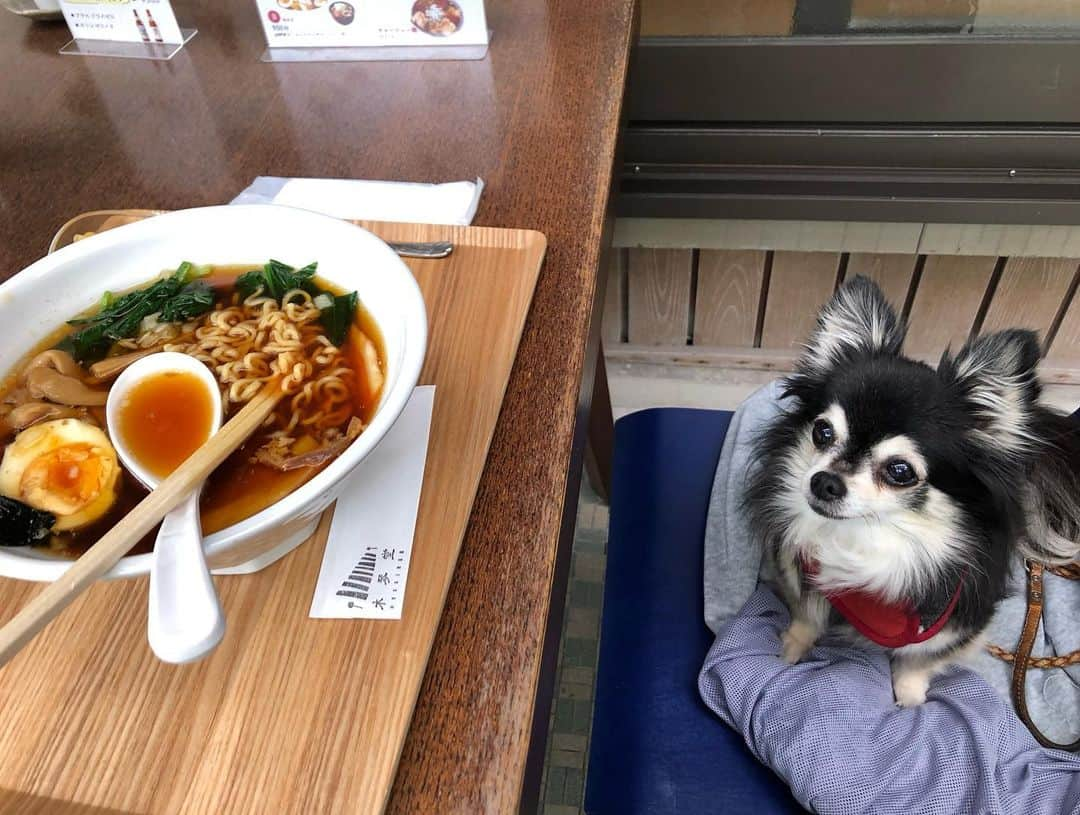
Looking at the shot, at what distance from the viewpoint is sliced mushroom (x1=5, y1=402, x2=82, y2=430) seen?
59 cm

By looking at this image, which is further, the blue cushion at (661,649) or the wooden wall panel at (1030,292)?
the wooden wall panel at (1030,292)

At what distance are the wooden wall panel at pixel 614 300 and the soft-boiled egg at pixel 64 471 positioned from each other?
1.23 m

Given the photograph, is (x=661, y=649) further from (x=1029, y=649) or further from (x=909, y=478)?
(x=1029, y=649)

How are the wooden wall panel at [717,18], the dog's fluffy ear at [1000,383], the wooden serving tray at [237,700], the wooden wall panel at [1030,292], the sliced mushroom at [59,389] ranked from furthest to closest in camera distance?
the wooden wall panel at [1030,292]
the wooden wall panel at [717,18]
the dog's fluffy ear at [1000,383]
the sliced mushroom at [59,389]
the wooden serving tray at [237,700]

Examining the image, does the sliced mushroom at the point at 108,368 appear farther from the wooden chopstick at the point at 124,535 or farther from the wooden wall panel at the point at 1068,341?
the wooden wall panel at the point at 1068,341

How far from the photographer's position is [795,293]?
1.77m

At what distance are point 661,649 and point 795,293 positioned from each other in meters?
1.06

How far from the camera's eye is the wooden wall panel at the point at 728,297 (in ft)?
5.65

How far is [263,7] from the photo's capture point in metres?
1.09

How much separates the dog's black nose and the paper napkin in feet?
1.55

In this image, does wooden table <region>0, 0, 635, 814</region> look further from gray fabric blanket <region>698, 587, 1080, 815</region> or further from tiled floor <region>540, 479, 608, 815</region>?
tiled floor <region>540, 479, 608, 815</region>

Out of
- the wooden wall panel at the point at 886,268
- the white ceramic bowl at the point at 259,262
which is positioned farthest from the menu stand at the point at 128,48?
the wooden wall panel at the point at 886,268

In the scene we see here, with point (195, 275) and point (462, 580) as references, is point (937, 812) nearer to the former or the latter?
point (462, 580)

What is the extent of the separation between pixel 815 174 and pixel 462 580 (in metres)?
1.16
